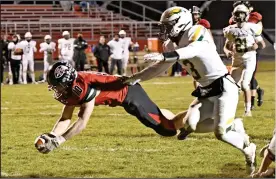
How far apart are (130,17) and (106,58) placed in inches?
384

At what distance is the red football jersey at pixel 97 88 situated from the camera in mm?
5191

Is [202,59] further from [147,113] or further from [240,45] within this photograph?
[240,45]

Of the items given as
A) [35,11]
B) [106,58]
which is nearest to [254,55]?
[106,58]

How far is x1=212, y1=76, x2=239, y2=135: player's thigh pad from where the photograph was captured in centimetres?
510

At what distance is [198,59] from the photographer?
5012mm

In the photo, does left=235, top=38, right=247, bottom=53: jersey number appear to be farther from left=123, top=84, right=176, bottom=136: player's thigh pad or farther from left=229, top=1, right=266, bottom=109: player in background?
left=123, top=84, right=176, bottom=136: player's thigh pad

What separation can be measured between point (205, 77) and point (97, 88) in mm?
938

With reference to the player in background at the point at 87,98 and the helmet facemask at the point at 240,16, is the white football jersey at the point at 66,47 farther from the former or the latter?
the player in background at the point at 87,98

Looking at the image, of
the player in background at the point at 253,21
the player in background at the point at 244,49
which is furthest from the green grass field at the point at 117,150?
the player in background at the point at 244,49

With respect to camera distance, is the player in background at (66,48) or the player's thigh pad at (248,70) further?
the player in background at (66,48)

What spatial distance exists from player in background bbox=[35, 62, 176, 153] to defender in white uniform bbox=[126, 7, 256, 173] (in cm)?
41

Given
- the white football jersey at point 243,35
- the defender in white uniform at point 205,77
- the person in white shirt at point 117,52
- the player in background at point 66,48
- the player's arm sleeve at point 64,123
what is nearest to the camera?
the defender in white uniform at point 205,77

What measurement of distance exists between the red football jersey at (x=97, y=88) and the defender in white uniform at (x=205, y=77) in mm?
395

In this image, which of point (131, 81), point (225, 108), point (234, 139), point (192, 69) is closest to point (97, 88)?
point (131, 81)
